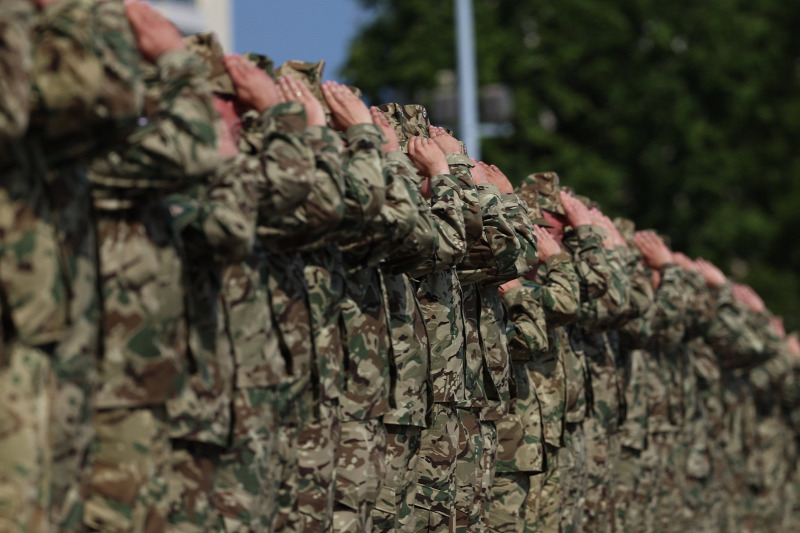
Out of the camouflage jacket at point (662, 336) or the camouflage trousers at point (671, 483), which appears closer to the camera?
the camouflage jacket at point (662, 336)

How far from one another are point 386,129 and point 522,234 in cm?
146

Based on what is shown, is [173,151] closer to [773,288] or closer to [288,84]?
[288,84]

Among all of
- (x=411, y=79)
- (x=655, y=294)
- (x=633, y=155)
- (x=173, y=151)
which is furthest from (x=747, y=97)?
(x=173, y=151)

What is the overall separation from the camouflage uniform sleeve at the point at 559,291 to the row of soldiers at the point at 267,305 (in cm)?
2

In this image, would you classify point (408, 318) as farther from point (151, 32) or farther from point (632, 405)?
point (632, 405)

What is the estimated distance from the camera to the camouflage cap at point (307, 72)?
638cm

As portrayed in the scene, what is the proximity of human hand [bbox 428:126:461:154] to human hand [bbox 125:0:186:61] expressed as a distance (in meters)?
2.92

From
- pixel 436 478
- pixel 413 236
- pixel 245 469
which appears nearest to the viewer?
pixel 245 469

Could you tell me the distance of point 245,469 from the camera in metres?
5.36

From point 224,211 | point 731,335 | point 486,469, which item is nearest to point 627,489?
point 731,335

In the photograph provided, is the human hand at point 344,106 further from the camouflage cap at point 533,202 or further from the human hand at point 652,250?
the human hand at point 652,250

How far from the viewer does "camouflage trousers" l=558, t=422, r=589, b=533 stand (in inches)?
369

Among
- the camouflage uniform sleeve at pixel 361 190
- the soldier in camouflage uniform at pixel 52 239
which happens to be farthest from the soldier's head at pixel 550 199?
the soldier in camouflage uniform at pixel 52 239

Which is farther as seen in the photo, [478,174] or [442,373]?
[478,174]
